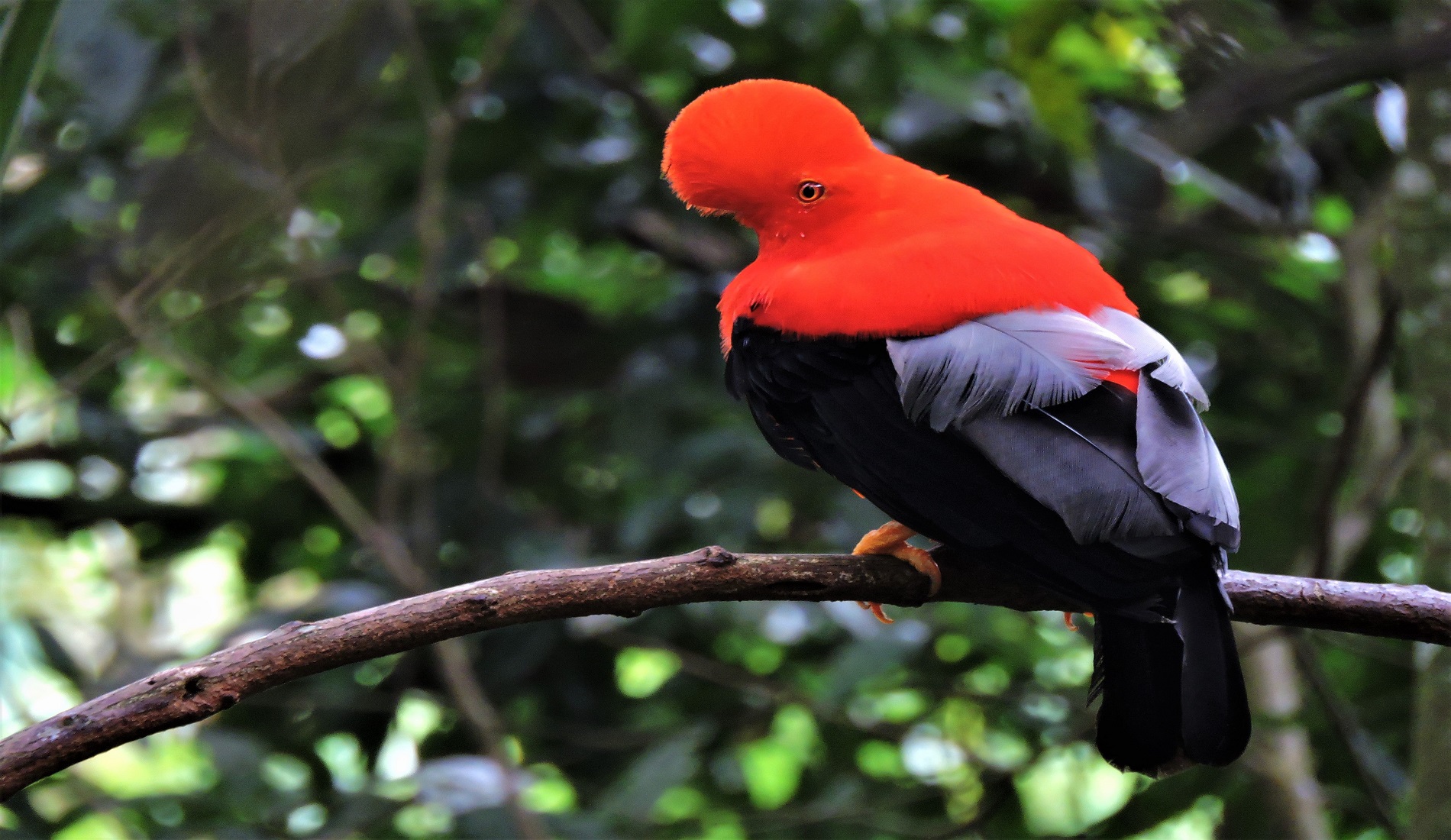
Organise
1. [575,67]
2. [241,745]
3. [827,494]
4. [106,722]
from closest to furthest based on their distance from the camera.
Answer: [106,722] < [241,745] < [827,494] < [575,67]

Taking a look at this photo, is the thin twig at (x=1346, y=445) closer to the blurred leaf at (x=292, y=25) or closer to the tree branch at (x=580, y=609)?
the tree branch at (x=580, y=609)

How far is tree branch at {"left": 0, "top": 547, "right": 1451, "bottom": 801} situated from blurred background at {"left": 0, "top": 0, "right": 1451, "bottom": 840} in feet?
2.93

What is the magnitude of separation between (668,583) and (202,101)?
1.72 meters

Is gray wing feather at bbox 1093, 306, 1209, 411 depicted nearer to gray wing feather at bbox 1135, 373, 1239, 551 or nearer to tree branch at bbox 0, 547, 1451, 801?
gray wing feather at bbox 1135, 373, 1239, 551

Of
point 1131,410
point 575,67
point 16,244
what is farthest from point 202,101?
point 1131,410

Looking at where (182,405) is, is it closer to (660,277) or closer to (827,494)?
(660,277)

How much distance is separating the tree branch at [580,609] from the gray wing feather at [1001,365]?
21 cm

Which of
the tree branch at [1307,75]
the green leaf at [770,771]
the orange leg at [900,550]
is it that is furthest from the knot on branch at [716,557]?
the green leaf at [770,771]

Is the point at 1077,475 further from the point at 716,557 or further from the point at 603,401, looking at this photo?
the point at 603,401

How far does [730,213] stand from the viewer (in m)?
2.28

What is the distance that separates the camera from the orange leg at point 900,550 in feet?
5.67

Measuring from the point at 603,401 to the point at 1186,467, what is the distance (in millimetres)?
2000

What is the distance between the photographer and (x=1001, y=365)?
168cm

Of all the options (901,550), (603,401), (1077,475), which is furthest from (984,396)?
(603,401)
